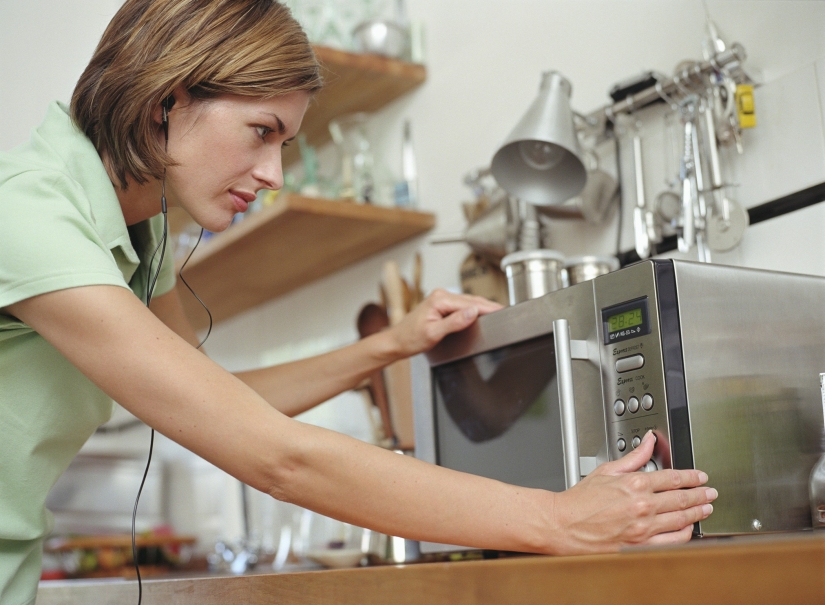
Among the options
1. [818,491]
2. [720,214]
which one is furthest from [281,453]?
[720,214]

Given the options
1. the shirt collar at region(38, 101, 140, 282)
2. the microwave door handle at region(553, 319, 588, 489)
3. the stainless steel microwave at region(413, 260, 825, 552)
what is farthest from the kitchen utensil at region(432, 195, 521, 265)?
the shirt collar at region(38, 101, 140, 282)

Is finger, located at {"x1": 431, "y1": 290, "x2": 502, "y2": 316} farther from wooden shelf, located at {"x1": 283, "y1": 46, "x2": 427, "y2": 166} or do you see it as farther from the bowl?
the bowl

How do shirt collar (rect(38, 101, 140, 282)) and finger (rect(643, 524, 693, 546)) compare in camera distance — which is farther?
shirt collar (rect(38, 101, 140, 282))

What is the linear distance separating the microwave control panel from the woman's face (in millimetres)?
399

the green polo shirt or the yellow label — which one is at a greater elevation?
the yellow label

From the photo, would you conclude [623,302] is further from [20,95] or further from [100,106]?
[20,95]

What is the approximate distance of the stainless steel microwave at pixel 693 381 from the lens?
Answer: 825mm

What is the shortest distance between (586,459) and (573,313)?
0.16 m

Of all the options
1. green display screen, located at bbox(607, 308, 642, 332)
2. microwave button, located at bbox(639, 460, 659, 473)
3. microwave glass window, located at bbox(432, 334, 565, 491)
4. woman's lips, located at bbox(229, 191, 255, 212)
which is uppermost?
woman's lips, located at bbox(229, 191, 255, 212)

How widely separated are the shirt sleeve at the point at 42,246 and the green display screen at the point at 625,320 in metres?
0.46

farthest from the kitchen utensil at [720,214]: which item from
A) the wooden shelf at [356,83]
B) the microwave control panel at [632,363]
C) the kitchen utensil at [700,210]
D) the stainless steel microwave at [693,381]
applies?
the wooden shelf at [356,83]

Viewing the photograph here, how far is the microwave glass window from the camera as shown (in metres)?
1.02

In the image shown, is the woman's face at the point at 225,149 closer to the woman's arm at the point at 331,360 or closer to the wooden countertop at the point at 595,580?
the woman's arm at the point at 331,360

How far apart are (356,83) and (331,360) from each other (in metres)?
0.96
